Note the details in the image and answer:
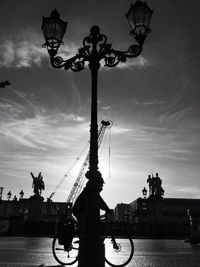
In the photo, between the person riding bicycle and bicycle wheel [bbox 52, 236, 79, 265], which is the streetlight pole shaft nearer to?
the person riding bicycle

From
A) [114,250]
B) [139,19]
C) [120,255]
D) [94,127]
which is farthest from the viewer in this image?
[120,255]

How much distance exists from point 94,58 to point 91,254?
4975mm

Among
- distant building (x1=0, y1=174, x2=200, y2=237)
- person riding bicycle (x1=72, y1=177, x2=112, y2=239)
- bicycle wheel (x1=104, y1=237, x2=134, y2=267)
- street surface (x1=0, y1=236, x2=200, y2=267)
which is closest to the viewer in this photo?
person riding bicycle (x1=72, y1=177, x2=112, y2=239)

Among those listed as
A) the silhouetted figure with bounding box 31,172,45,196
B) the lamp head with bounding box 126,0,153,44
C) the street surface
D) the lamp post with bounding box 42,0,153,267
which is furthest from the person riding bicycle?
the silhouetted figure with bounding box 31,172,45,196

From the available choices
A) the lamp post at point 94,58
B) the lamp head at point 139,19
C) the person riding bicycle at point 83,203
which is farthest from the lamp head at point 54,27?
the person riding bicycle at point 83,203

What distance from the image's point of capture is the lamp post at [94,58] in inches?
248

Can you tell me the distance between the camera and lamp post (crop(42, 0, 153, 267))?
20.6 feet

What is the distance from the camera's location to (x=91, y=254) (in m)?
6.10

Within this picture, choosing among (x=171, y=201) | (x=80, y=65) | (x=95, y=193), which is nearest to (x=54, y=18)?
(x=80, y=65)

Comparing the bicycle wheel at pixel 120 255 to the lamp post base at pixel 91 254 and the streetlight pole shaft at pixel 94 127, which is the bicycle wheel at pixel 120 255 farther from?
the streetlight pole shaft at pixel 94 127

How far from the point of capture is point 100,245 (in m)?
6.25

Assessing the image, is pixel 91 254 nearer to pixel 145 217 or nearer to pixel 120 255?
pixel 120 255

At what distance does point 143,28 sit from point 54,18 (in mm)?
2432

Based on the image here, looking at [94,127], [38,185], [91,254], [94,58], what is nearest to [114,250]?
[91,254]
